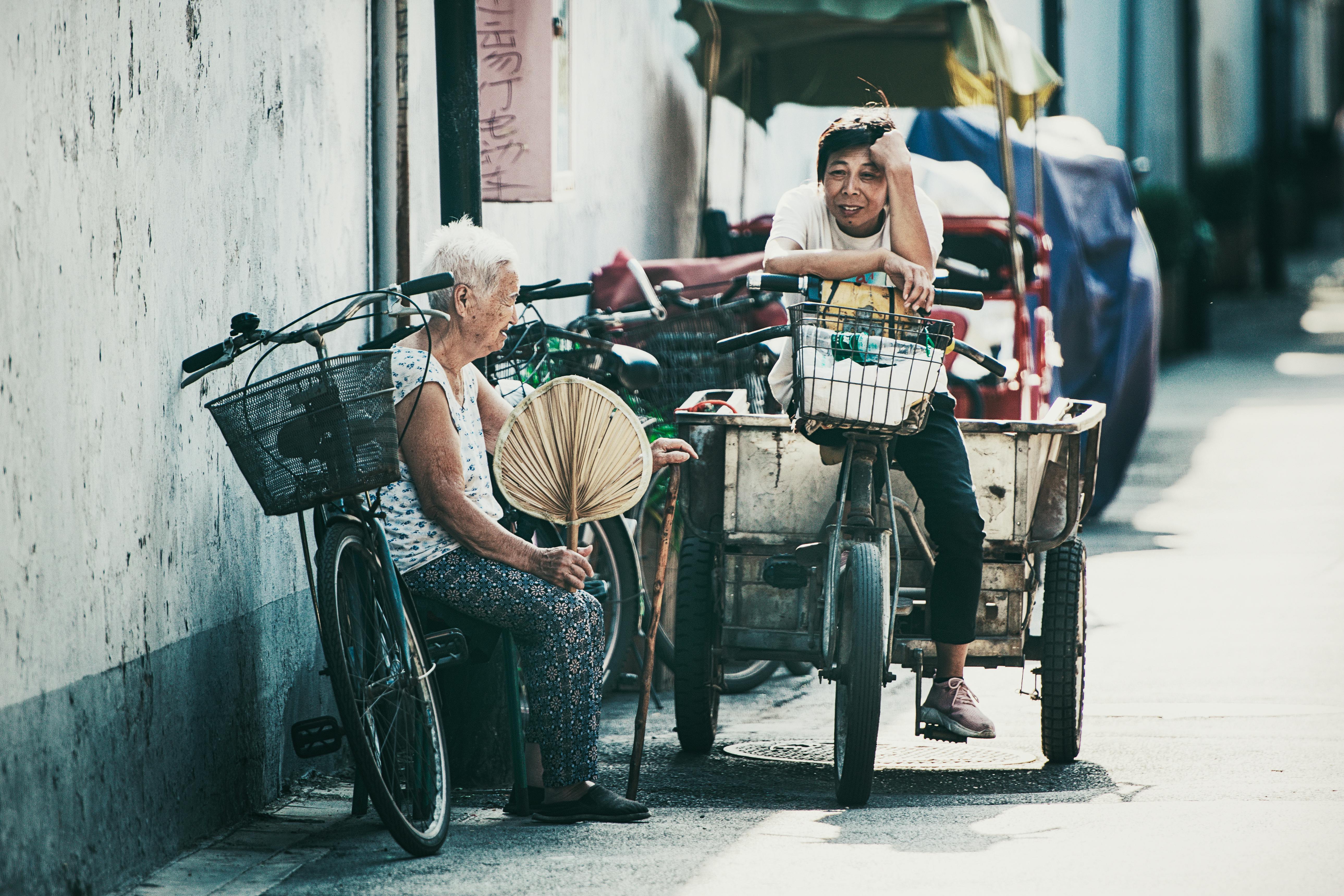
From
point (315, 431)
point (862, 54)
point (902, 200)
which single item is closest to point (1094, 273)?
point (862, 54)

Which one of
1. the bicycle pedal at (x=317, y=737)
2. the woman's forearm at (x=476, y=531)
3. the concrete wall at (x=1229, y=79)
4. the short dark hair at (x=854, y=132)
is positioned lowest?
the bicycle pedal at (x=317, y=737)

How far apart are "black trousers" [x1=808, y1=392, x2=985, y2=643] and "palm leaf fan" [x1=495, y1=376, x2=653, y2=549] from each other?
56 cm

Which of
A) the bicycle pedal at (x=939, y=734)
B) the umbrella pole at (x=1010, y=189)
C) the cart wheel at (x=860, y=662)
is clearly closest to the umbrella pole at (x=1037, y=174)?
the umbrella pole at (x=1010, y=189)

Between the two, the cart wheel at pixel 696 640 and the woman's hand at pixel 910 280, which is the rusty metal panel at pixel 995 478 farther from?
the cart wheel at pixel 696 640

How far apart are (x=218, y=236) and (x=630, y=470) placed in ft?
3.99

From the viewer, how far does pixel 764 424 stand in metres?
5.14

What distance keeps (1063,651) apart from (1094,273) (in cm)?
620

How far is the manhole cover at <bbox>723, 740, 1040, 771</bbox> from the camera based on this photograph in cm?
553

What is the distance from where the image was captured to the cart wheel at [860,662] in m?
4.55

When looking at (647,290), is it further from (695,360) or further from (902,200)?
(902,200)

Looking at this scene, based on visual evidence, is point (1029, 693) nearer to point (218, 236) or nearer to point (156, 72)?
point (218, 236)

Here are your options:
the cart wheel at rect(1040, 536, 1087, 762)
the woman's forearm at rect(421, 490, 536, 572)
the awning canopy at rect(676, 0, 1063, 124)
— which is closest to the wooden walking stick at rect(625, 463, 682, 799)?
the woman's forearm at rect(421, 490, 536, 572)

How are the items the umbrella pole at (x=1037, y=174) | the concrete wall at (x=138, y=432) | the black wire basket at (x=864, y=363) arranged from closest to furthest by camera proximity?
the concrete wall at (x=138, y=432) → the black wire basket at (x=864, y=363) → the umbrella pole at (x=1037, y=174)

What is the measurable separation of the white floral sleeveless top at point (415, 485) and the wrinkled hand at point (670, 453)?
1.54 feet
